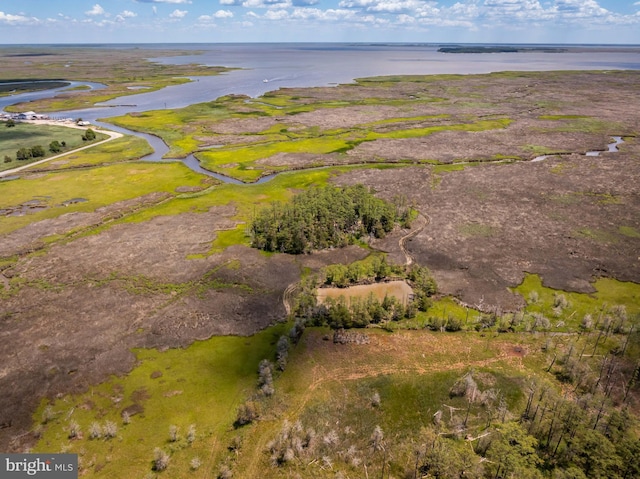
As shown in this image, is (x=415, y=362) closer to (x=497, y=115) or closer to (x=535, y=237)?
(x=535, y=237)

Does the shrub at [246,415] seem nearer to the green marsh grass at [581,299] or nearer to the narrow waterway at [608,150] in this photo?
the green marsh grass at [581,299]

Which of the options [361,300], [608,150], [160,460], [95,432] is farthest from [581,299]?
[608,150]

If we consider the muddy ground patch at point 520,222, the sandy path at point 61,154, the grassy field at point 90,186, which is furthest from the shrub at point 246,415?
the sandy path at point 61,154

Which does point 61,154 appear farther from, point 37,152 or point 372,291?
point 372,291

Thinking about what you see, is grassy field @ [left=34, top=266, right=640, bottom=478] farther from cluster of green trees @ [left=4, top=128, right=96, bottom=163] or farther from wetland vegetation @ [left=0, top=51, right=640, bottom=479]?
cluster of green trees @ [left=4, top=128, right=96, bottom=163]

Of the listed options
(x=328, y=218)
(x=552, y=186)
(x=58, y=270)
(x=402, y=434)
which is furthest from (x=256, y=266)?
(x=552, y=186)

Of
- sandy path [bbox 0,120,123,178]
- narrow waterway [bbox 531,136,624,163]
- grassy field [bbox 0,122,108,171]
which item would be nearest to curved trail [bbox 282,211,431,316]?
narrow waterway [bbox 531,136,624,163]

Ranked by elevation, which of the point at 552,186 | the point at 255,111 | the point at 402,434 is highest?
the point at 255,111

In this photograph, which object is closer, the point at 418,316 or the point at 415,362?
the point at 415,362
